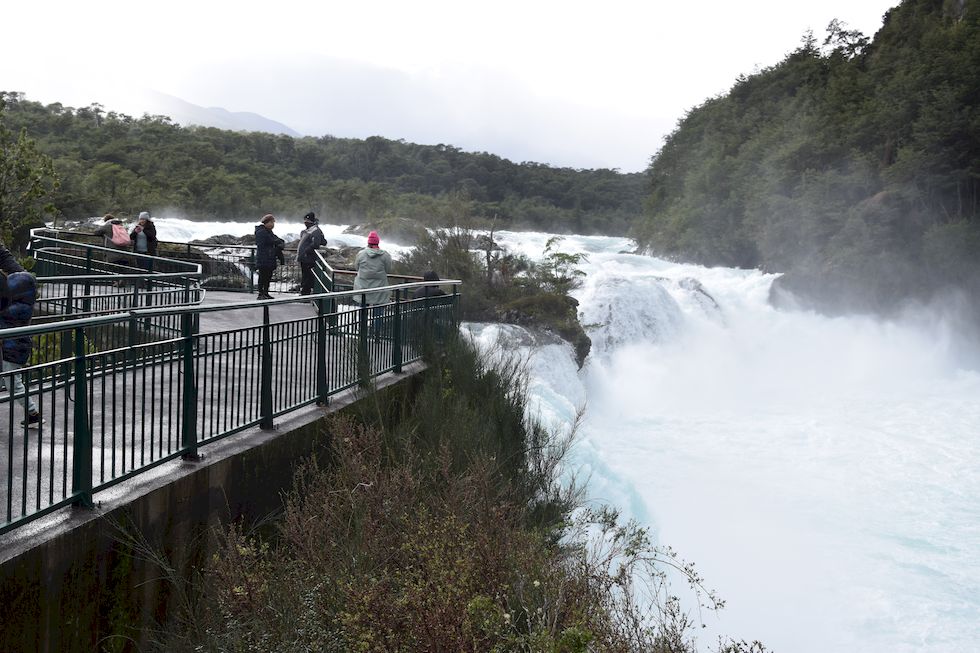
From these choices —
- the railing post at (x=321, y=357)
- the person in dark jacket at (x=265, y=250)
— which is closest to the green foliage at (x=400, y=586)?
the railing post at (x=321, y=357)

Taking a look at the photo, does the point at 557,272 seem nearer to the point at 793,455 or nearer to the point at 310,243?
the point at 793,455

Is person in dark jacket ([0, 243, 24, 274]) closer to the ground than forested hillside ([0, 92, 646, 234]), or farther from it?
closer to the ground

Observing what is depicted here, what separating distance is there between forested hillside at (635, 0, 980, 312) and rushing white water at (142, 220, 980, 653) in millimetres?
A: 3293

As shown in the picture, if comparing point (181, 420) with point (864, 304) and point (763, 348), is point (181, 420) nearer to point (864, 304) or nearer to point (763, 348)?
point (763, 348)

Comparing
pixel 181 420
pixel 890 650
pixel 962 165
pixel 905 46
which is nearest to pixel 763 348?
pixel 962 165

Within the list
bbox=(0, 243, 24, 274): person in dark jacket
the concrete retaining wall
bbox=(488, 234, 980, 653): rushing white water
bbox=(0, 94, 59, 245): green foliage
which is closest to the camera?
the concrete retaining wall

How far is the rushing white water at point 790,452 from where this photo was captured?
10422mm

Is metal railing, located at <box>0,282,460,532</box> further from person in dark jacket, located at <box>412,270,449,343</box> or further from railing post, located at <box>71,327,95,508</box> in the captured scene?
person in dark jacket, located at <box>412,270,449,343</box>

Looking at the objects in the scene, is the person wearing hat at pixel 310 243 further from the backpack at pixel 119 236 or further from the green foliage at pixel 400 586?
the green foliage at pixel 400 586

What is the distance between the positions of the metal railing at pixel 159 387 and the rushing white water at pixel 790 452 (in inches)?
174

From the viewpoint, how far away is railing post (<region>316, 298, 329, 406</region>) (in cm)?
747

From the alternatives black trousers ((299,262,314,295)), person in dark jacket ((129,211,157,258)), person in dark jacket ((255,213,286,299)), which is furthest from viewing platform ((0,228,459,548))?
person in dark jacket ((129,211,157,258))

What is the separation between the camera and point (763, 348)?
29.6 meters

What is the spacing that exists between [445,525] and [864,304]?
35.6m
